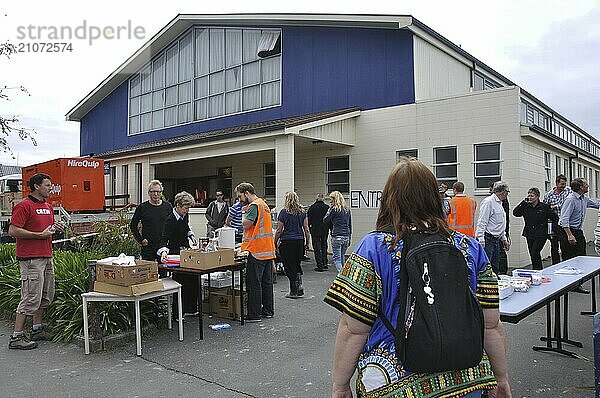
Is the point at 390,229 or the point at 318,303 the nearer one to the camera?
the point at 390,229

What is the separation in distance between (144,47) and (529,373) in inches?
856

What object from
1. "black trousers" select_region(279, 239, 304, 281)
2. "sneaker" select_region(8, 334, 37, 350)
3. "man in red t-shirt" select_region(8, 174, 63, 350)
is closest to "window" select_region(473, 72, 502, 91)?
"black trousers" select_region(279, 239, 304, 281)

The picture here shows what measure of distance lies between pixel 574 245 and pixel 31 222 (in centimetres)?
844

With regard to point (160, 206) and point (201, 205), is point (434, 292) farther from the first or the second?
point (201, 205)

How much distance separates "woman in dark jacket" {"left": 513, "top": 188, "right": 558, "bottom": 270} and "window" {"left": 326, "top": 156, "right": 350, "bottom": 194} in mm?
6200

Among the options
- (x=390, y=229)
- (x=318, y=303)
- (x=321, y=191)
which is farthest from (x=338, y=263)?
(x=390, y=229)

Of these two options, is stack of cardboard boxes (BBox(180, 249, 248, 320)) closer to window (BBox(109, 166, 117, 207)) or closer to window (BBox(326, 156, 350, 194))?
window (BBox(326, 156, 350, 194))

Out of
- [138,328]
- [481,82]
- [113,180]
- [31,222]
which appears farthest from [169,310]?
[481,82]

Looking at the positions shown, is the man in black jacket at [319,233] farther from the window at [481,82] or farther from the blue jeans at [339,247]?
the window at [481,82]

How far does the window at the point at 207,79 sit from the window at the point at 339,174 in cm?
372

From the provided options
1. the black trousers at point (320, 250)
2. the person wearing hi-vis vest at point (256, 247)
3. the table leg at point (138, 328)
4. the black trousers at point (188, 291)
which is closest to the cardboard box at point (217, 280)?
the black trousers at point (188, 291)

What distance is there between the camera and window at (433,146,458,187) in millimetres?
13511

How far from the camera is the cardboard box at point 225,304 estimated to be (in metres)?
7.37

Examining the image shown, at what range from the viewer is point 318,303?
335 inches
